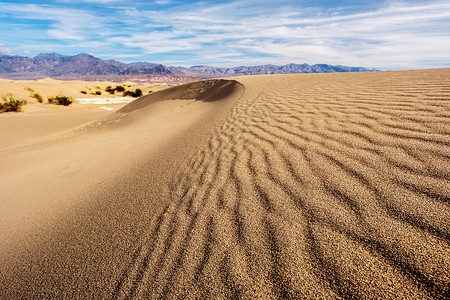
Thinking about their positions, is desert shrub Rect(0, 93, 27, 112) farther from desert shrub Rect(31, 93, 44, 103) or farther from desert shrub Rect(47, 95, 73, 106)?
desert shrub Rect(31, 93, 44, 103)

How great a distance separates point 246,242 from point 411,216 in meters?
1.01

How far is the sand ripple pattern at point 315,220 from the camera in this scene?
1171 mm

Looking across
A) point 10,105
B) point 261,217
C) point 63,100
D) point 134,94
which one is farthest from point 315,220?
point 134,94

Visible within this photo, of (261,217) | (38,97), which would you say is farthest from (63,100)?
(261,217)

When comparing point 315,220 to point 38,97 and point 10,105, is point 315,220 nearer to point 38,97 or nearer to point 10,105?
point 10,105

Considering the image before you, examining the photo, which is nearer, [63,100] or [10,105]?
[10,105]

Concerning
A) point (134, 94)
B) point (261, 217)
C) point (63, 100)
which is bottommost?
point (134, 94)

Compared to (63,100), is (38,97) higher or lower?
higher

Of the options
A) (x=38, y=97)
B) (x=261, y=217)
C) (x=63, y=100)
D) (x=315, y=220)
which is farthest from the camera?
(x=38, y=97)

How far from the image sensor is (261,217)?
173 cm

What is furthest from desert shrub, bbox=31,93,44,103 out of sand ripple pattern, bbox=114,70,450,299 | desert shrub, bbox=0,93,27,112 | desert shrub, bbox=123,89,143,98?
sand ripple pattern, bbox=114,70,450,299

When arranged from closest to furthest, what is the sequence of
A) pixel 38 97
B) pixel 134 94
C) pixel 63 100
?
pixel 63 100 < pixel 38 97 < pixel 134 94

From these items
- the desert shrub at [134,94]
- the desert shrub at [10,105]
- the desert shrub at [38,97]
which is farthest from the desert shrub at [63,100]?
the desert shrub at [134,94]

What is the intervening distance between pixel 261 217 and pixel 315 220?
1.22 feet
